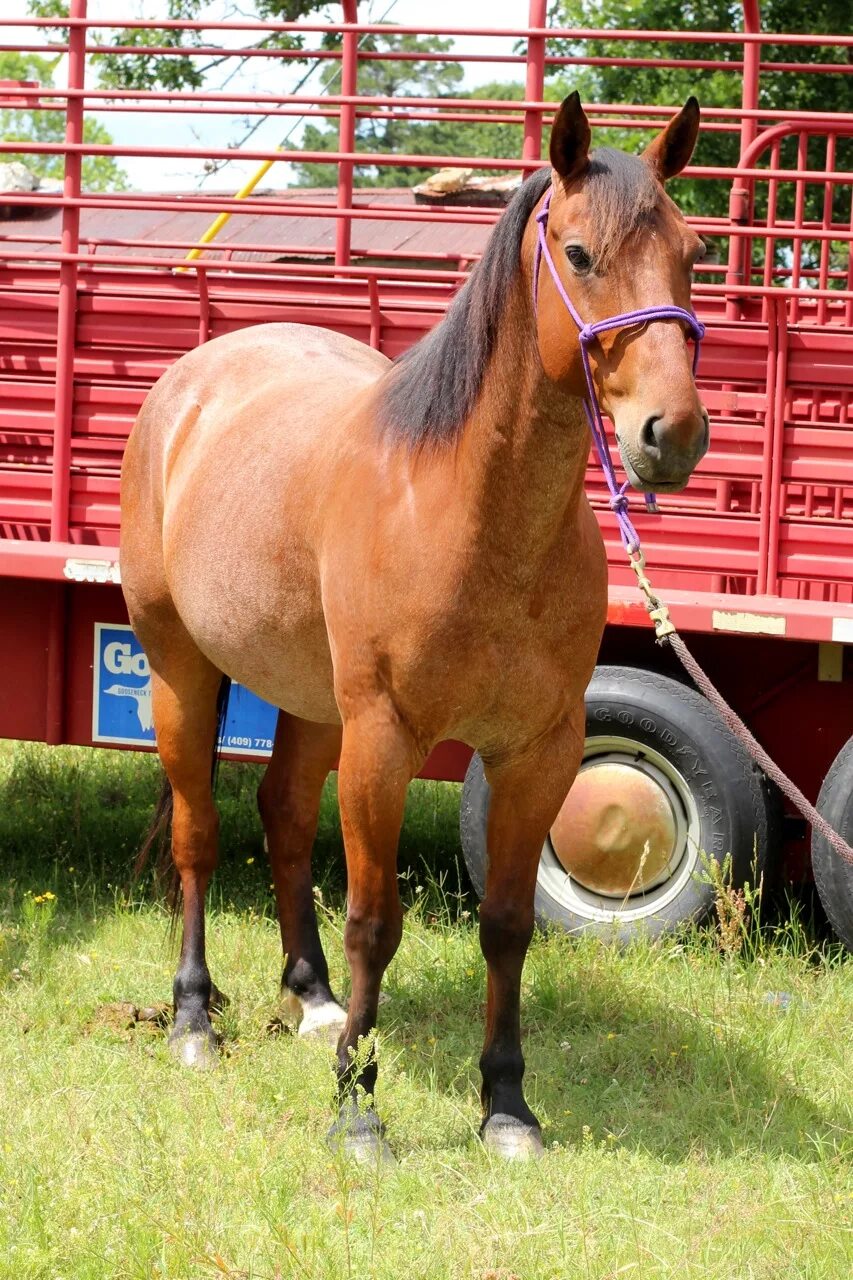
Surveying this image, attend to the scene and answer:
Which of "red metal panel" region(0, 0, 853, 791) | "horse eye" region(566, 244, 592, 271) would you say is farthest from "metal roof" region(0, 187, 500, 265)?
"horse eye" region(566, 244, 592, 271)

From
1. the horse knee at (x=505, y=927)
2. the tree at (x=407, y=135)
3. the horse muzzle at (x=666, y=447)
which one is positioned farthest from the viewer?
the tree at (x=407, y=135)

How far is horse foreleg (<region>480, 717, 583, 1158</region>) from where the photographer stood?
3367mm

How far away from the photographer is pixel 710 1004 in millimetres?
4055

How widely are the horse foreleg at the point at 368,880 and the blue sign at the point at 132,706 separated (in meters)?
1.66

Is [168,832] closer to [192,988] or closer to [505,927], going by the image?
[192,988]

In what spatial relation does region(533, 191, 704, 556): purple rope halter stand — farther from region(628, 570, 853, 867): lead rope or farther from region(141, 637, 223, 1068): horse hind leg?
region(141, 637, 223, 1068): horse hind leg

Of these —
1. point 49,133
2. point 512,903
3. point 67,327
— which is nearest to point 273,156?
point 67,327

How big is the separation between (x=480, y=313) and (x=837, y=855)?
2.06m

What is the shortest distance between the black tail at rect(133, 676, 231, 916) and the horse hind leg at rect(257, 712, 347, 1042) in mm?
183

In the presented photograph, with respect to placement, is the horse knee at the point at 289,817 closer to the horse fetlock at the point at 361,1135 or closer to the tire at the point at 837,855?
the horse fetlock at the point at 361,1135

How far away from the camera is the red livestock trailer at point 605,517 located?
4430 mm

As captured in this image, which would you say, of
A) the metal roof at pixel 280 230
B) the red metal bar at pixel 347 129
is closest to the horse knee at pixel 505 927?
the red metal bar at pixel 347 129

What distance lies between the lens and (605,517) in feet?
15.6

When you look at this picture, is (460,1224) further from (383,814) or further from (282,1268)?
(383,814)
